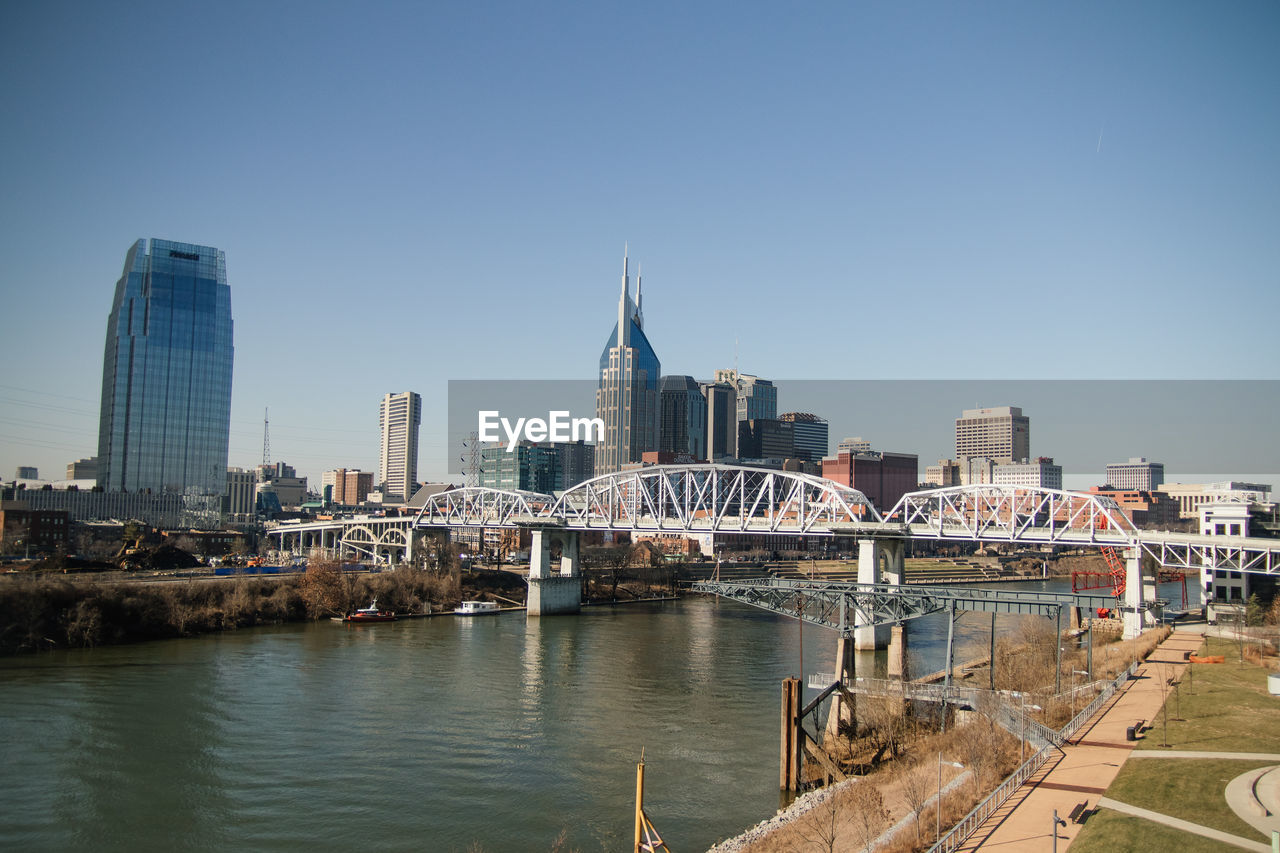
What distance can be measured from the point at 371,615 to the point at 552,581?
753 inches

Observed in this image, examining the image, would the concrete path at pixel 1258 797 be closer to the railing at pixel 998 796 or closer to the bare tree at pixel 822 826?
the railing at pixel 998 796

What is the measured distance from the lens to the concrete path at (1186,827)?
812 inches

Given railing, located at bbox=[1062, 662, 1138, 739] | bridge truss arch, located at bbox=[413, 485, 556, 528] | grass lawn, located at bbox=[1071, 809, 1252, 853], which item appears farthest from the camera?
bridge truss arch, located at bbox=[413, 485, 556, 528]

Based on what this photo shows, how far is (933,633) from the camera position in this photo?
240 ft

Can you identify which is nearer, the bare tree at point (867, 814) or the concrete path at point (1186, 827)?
the concrete path at point (1186, 827)

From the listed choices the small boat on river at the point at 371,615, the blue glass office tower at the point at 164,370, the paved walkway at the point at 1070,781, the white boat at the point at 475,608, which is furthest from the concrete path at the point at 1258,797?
the blue glass office tower at the point at 164,370

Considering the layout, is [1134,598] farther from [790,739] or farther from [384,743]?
[384,743]

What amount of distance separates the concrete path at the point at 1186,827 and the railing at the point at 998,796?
2375 millimetres

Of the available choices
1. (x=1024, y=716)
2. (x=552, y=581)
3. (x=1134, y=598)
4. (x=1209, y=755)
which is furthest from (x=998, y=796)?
(x=552, y=581)

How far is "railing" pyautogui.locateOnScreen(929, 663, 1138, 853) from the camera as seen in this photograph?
21766 mm

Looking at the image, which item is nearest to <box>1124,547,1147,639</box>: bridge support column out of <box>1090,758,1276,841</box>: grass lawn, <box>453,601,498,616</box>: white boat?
<box>1090,758,1276,841</box>: grass lawn

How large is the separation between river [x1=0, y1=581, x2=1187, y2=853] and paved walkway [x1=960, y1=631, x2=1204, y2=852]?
8545 mm

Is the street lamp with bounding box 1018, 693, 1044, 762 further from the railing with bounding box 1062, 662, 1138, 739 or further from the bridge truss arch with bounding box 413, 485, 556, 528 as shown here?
the bridge truss arch with bounding box 413, 485, 556, 528

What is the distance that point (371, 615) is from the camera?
7775 cm
